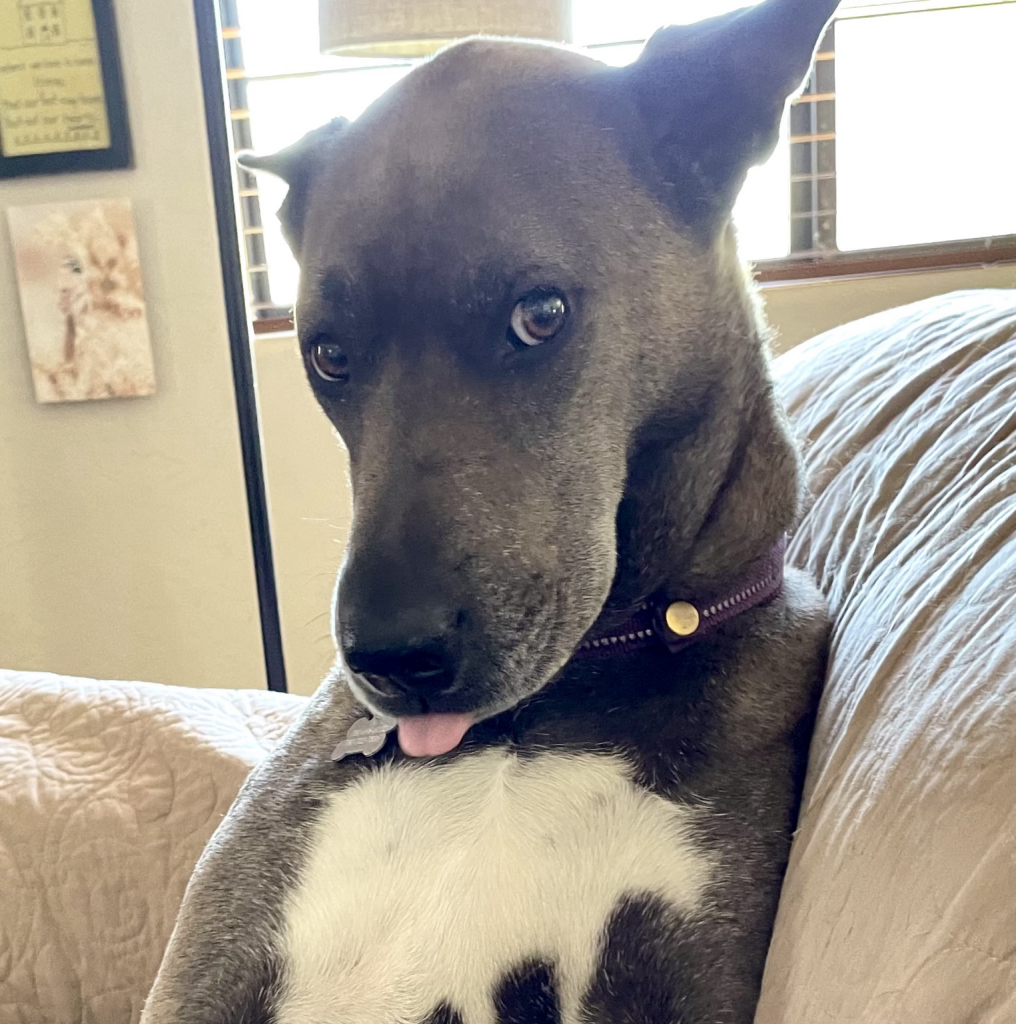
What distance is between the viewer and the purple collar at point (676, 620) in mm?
924

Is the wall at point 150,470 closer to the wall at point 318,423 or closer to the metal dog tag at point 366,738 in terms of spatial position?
the wall at point 318,423

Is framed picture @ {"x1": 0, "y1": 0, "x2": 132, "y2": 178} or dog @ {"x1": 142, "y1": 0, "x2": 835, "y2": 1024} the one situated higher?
framed picture @ {"x1": 0, "y1": 0, "x2": 132, "y2": 178}

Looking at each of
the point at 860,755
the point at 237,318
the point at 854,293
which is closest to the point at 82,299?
the point at 237,318

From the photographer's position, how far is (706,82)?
3.07ft

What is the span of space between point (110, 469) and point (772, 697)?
213 cm

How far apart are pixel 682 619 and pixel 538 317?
275mm

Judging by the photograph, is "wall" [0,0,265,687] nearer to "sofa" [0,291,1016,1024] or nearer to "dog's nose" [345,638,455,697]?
"sofa" [0,291,1016,1024]

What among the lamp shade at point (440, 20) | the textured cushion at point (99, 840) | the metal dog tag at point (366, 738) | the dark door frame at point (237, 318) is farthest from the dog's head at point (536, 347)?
the dark door frame at point (237, 318)

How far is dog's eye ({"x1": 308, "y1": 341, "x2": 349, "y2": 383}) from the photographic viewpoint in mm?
943

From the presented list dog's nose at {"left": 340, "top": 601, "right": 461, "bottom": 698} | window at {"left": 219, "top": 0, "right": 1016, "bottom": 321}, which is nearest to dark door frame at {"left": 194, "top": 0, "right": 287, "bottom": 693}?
window at {"left": 219, "top": 0, "right": 1016, "bottom": 321}

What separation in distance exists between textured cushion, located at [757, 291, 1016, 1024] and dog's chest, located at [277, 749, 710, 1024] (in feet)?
0.43

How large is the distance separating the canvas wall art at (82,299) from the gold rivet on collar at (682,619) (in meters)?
1.96

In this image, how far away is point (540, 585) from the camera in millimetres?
841

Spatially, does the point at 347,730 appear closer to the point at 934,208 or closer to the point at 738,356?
the point at 738,356
